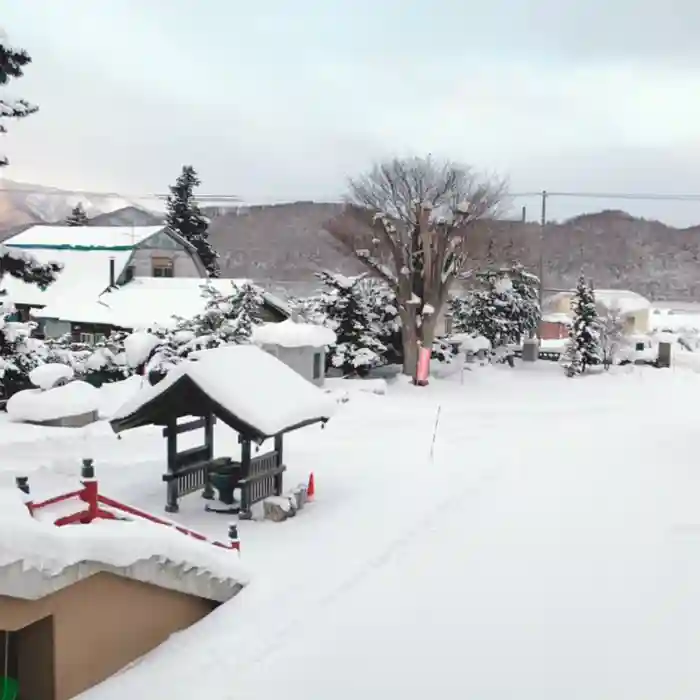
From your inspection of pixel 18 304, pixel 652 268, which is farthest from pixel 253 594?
pixel 652 268

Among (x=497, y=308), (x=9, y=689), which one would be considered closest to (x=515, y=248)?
(x=497, y=308)

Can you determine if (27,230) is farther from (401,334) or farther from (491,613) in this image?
(491,613)

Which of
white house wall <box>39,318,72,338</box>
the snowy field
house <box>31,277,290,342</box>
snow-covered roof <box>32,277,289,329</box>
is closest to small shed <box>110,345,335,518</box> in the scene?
the snowy field

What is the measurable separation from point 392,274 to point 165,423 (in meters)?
19.9

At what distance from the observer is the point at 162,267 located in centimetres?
3681

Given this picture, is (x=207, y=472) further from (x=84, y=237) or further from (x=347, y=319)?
(x=84, y=237)

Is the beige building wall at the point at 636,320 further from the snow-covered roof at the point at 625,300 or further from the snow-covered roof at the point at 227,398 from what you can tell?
the snow-covered roof at the point at 227,398

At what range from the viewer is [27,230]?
4228cm

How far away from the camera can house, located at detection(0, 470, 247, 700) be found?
6004mm

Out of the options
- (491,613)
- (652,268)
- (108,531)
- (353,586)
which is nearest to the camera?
(108,531)

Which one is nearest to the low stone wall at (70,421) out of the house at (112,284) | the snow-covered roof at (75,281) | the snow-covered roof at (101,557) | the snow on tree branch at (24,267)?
the snow on tree branch at (24,267)

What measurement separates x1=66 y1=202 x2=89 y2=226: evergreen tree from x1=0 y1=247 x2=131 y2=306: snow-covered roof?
20196 mm

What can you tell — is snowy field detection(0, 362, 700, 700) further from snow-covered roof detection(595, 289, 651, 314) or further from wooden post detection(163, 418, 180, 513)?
snow-covered roof detection(595, 289, 651, 314)

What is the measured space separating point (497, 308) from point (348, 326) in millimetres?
10491
